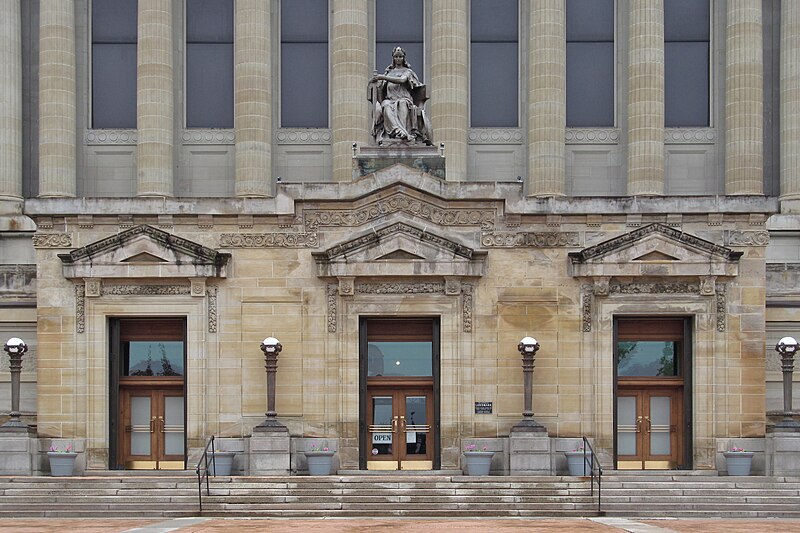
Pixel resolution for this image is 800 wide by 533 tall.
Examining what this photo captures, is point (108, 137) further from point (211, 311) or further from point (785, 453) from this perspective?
point (785, 453)

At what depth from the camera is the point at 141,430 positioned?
1395 inches

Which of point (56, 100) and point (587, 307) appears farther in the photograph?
point (56, 100)

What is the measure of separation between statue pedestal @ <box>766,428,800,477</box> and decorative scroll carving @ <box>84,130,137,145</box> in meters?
33.0

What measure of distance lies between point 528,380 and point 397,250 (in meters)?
5.07

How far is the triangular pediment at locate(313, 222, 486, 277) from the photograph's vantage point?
34375 mm

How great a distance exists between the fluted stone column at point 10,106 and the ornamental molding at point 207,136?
23.8 ft

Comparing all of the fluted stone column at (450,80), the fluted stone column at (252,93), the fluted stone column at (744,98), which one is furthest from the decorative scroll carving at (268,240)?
the fluted stone column at (744,98)

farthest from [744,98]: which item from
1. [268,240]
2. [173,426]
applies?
[173,426]

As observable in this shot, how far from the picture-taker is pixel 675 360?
35281mm

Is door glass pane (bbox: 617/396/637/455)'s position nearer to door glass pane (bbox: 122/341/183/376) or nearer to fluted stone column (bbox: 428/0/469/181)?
door glass pane (bbox: 122/341/183/376)

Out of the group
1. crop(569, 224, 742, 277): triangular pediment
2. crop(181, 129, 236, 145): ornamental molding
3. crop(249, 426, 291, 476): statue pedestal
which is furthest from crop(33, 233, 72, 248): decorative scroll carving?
crop(181, 129, 236, 145): ornamental molding

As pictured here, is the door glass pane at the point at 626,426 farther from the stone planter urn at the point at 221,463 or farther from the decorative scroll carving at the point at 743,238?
the stone planter urn at the point at 221,463

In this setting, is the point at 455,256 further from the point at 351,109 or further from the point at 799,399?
the point at 351,109

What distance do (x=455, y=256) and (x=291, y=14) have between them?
24.7m
